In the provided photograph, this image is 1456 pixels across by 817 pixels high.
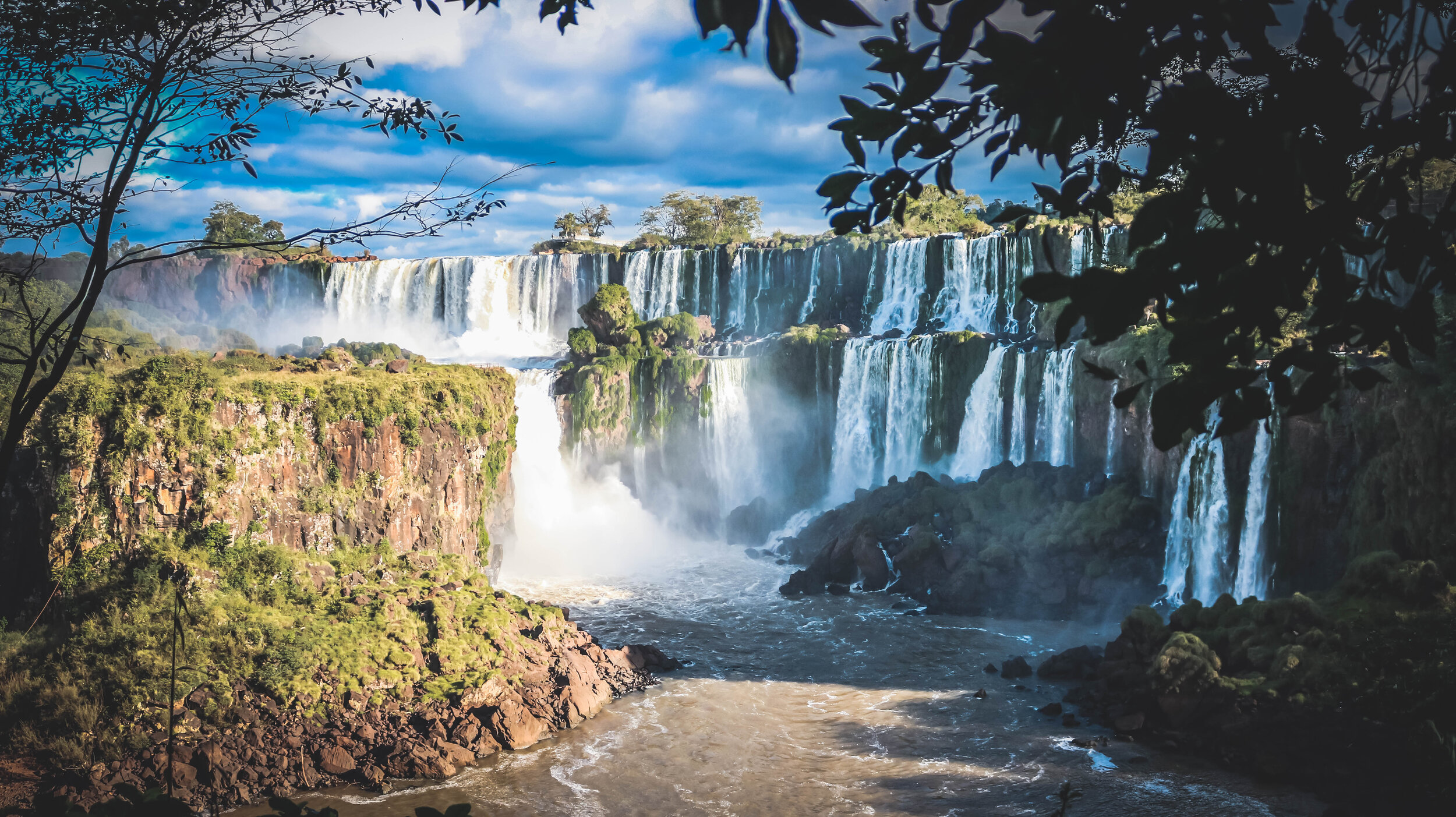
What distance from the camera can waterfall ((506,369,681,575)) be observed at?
2806 cm

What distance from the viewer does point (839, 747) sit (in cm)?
1443

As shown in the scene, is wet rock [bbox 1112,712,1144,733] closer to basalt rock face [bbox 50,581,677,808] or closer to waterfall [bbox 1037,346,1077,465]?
basalt rock face [bbox 50,581,677,808]

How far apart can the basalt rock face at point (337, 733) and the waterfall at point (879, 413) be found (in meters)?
16.4

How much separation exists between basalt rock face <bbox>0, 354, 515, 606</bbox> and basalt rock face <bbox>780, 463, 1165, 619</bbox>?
388 inches

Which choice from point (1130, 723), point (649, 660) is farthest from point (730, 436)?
point (1130, 723)

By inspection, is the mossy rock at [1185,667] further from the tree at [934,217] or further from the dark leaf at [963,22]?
the tree at [934,217]

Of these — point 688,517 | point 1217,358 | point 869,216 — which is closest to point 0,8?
point 869,216

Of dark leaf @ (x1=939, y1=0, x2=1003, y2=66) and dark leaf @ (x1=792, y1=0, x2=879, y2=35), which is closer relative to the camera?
dark leaf @ (x1=792, y1=0, x2=879, y2=35)

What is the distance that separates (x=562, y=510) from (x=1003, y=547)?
15221 mm

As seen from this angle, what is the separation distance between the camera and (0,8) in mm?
4844

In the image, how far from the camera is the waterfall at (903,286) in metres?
34.7

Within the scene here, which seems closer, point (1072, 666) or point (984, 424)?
point (1072, 666)

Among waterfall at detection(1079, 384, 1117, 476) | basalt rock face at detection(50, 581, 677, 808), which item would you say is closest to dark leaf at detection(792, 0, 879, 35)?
basalt rock face at detection(50, 581, 677, 808)

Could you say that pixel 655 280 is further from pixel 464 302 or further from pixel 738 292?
pixel 464 302
